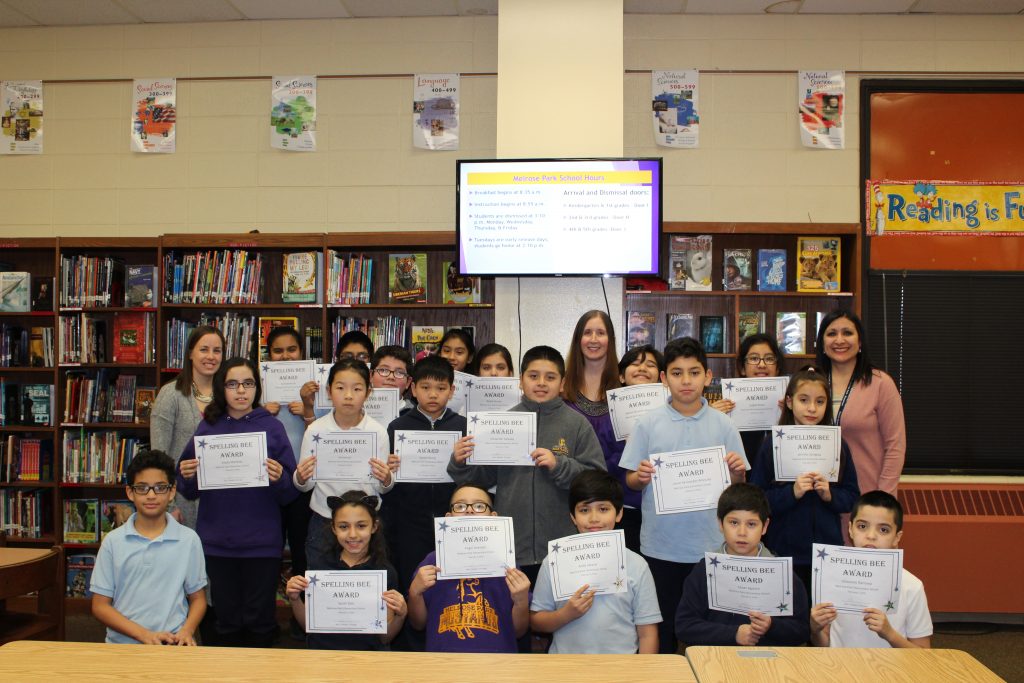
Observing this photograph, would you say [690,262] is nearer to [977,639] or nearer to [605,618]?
[977,639]

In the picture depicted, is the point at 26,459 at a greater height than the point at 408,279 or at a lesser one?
lesser

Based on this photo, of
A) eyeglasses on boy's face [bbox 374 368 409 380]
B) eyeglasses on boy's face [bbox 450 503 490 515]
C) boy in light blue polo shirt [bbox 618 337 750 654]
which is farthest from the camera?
eyeglasses on boy's face [bbox 374 368 409 380]

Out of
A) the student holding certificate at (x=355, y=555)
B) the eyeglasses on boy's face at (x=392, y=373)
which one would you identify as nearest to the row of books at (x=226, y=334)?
the eyeglasses on boy's face at (x=392, y=373)

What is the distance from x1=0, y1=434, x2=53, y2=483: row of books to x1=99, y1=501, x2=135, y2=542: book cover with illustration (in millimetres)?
424

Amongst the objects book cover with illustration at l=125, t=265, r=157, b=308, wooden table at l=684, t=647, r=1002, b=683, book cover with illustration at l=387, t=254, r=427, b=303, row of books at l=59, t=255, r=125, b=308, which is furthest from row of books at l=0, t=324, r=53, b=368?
wooden table at l=684, t=647, r=1002, b=683

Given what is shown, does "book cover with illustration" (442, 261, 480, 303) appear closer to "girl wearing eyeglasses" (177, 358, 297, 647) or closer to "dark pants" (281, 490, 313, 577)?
"dark pants" (281, 490, 313, 577)

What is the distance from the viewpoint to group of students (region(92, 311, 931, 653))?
7.84 feet

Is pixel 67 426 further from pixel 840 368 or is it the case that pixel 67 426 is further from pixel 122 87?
pixel 840 368

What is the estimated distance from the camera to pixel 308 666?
68.3 inches

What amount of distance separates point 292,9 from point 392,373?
2.81m

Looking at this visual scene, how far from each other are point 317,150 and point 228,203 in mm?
704

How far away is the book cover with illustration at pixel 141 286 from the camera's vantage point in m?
4.83

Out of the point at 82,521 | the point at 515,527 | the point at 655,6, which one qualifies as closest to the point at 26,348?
the point at 82,521

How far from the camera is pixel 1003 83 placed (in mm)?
4973
